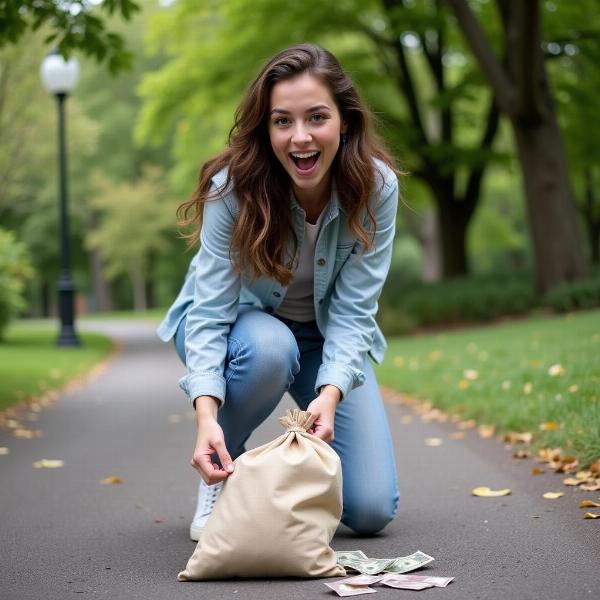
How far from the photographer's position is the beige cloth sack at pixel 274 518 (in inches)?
121

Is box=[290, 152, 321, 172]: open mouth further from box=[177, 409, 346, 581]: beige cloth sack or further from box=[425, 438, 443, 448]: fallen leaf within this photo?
box=[425, 438, 443, 448]: fallen leaf

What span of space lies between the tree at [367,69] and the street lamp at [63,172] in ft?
13.3

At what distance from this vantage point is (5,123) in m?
23.7

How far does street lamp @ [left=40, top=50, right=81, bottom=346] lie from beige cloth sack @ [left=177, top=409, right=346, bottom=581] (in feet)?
45.1

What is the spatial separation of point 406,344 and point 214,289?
37.4 feet

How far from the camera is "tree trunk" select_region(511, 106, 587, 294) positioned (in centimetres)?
1625

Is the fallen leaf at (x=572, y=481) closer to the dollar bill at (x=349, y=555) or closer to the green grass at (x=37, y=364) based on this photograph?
the dollar bill at (x=349, y=555)

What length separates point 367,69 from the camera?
2070 cm

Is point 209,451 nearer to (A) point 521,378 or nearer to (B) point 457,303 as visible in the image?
(A) point 521,378

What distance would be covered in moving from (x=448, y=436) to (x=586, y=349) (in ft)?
8.09

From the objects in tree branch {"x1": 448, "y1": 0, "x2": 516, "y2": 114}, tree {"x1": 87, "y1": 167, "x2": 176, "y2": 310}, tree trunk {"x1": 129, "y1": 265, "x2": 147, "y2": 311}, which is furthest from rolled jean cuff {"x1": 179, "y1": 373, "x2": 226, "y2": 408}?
tree trunk {"x1": 129, "y1": 265, "x2": 147, "y2": 311}

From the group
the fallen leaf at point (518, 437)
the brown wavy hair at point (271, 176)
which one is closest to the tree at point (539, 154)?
the fallen leaf at point (518, 437)

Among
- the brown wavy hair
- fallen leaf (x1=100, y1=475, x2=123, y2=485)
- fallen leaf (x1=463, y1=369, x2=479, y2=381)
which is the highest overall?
the brown wavy hair

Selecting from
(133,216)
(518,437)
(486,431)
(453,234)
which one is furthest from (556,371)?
(133,216)
